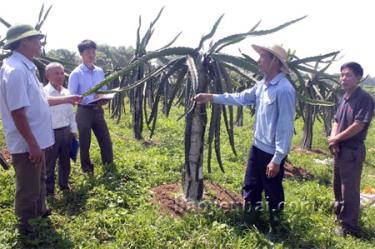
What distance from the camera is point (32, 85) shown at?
10.7ft

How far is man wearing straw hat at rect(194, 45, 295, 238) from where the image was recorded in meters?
3.40

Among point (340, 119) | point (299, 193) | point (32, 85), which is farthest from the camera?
point (299, 193)

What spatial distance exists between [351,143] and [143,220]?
2253mm

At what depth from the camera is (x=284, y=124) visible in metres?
3.39

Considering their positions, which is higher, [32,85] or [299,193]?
[32,85]

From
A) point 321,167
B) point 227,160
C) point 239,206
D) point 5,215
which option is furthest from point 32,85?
point 321,167

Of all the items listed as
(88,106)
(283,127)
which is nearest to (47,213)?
(88,106)

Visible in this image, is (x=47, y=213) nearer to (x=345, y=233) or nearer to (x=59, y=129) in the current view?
(x=59, y=129)

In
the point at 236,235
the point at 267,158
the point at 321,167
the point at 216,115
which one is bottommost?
the point at 321,167

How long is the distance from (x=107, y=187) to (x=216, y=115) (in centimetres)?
158

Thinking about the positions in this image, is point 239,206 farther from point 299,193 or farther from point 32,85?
point 32,85

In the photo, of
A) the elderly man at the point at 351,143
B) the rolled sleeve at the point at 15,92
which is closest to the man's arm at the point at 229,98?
the elderly man at the point at 351,143

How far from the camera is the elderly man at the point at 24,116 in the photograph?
3.12 m

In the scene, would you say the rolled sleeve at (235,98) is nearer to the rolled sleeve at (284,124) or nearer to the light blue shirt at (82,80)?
the rolled sleeve at (284,124)
